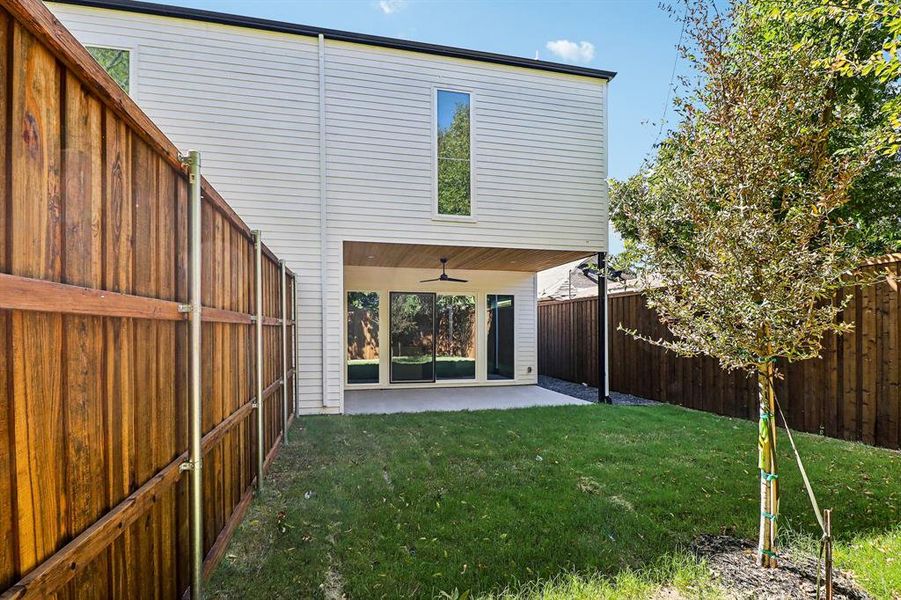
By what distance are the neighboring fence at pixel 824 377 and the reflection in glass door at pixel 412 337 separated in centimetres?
382

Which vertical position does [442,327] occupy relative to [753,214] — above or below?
below

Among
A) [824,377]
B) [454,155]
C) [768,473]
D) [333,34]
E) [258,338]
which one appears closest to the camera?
[768,473]

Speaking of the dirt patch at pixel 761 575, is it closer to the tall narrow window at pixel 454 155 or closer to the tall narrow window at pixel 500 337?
the tall narrow window at pixel 454 155

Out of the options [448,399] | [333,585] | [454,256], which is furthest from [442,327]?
[333,585]

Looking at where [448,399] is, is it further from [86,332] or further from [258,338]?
[86,332]

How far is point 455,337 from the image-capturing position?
946 cm

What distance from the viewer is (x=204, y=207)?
219cm

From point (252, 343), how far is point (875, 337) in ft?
21.1

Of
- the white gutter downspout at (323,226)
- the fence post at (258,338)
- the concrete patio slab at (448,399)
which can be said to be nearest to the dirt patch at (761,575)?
the fence post at (258,338)

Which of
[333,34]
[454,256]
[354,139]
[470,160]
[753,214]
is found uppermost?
[333,34]

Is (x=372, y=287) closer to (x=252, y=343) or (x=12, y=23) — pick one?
(x=252, y=343)

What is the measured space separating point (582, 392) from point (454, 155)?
17.4 ft

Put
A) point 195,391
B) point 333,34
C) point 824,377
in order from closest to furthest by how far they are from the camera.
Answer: point 195,391
point 824,377
point 333,34

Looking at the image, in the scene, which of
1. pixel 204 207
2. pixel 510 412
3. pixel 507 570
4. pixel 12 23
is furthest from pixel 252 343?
pixel 510 412
